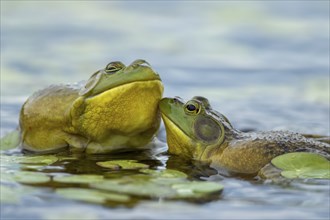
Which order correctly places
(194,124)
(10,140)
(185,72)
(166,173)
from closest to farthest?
1. (166,173)
2. (194,124)
3. (10,140)
4. (185,72)

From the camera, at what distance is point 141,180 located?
7.86 meters

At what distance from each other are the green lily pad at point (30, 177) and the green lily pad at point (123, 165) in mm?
765

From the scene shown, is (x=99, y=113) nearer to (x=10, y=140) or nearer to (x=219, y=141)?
(x=219, y=141)

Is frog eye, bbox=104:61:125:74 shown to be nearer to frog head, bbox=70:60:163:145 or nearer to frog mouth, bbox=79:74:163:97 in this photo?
frog head, bbox=70:60:163:145

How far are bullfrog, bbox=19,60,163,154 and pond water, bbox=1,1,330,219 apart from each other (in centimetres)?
28

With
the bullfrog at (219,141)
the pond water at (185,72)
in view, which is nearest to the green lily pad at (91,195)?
the pond water at (185,72)

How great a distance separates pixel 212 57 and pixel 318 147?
27.0ft

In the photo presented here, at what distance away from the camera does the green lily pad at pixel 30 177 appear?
7.86 meters

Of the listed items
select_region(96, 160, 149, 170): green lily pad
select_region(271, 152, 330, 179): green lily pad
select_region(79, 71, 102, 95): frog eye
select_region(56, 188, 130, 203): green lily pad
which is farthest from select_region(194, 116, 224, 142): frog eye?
select_region(56, 188, 130, 203): green lily pad

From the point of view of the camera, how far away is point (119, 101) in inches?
363

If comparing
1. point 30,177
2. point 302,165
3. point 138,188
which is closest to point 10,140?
point 30,177

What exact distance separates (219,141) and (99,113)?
1.31m

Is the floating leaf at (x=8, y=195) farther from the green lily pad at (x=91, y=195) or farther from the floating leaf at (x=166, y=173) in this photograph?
the floating leaf at (x=166, y=173)

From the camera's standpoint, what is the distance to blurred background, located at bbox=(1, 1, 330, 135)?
13.6m
